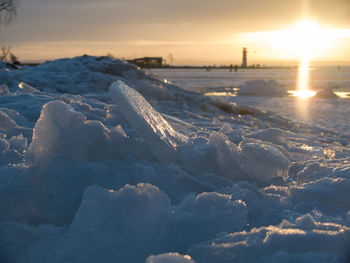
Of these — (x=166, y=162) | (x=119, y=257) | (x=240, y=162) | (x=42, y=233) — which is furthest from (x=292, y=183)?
(x=42, y=233)

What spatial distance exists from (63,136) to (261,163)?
123cm

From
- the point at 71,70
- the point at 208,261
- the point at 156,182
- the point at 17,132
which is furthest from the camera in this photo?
the point at 71,70

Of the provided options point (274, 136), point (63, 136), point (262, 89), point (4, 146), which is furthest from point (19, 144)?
point (262, 89)

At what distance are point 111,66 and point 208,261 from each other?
8.01 metres

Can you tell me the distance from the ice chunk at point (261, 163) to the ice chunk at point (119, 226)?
88 cm

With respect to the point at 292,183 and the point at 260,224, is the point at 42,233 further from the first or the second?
the point at 292,183

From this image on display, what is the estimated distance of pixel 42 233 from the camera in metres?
1.41

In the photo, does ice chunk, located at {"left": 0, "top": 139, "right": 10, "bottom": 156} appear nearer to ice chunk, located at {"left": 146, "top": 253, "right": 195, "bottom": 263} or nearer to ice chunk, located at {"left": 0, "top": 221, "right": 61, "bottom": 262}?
ice chunk, located at {"left": 0, "top": 221, "right": 61, "bottom": 262}

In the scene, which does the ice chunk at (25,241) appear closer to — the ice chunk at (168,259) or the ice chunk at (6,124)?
the ice chunk at (168,259)

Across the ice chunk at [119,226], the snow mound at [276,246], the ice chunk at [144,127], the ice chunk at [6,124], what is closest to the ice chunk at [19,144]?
the ice chunk at [6,124]

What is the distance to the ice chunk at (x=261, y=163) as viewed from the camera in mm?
2100

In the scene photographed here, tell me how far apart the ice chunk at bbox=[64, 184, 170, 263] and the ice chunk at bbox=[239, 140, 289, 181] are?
0.88 meters

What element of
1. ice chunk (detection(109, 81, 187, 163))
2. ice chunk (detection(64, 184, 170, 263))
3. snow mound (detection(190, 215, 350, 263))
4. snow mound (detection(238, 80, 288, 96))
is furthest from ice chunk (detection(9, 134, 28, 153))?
snow mound (detection(238, 80, 288, 96))

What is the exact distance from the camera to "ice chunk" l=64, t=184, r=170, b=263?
125 centimetres
